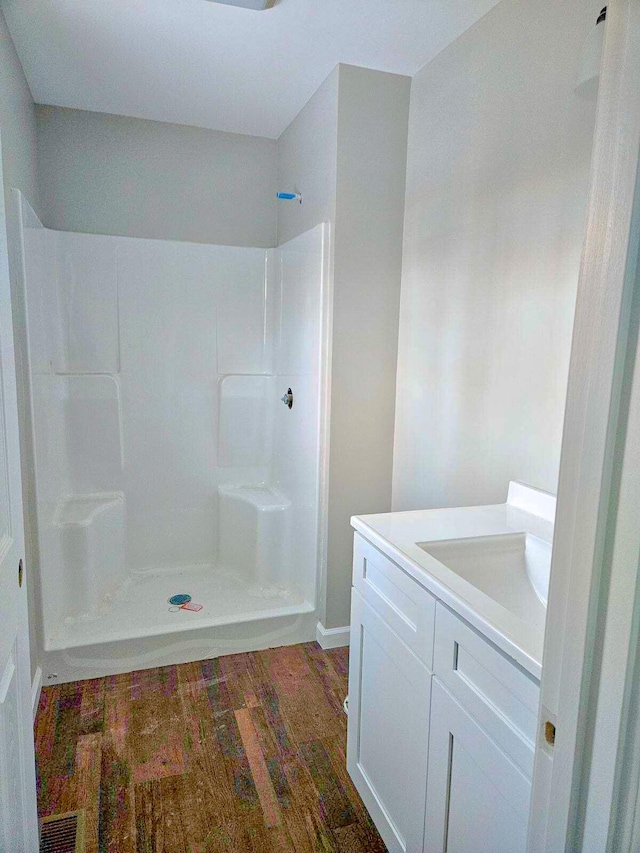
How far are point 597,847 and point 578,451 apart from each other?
45 cm

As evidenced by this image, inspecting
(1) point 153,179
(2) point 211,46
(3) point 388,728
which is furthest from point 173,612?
(2) point 211,46

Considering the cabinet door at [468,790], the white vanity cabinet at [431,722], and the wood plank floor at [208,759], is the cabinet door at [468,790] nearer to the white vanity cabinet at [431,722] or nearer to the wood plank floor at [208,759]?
the white vanity cabinet at [431,722]

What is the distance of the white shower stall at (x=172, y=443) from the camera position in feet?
8.49

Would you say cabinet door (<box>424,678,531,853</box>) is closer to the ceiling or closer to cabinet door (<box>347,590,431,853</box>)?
cabinet door (<box>347,590,431,853</box>)

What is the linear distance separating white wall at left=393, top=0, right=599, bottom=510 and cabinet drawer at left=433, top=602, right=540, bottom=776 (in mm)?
675

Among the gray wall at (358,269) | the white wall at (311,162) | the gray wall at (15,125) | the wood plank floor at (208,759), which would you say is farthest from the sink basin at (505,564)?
the gray wall at (15,125)

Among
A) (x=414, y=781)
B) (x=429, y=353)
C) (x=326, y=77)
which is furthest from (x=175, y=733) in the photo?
(x=326, y=77)

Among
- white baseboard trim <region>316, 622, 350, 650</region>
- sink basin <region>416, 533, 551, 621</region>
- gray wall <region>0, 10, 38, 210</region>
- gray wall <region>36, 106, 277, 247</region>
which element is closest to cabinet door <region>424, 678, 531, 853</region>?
sink basin <region>416, 533, 551, 621</region>

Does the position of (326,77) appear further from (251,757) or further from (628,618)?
(251,757)

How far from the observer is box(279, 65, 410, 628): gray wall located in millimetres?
2438

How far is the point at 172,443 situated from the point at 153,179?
57.3 inches

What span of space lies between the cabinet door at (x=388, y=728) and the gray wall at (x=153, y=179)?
2.37m

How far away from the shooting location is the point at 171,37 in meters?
2.17

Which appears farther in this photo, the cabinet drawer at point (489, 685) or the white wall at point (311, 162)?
the white wall at point (311, 162)
